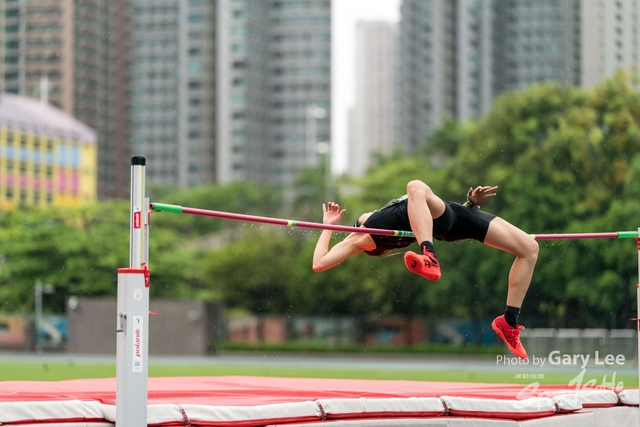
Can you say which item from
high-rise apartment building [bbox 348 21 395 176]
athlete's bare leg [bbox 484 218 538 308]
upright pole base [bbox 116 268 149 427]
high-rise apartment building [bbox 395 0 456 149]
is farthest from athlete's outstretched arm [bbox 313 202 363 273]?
high-rise apartment building [bbox 348 21 395 176]

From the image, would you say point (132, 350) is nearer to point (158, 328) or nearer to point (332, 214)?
point (332, 214)

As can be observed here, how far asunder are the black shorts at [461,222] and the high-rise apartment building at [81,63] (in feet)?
185

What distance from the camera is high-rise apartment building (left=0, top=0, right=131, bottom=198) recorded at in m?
60.3

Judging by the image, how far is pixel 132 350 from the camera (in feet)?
13.8

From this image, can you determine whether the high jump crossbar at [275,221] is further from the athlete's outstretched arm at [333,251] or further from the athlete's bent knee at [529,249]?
the athlete's outstretched arm at [333,251]

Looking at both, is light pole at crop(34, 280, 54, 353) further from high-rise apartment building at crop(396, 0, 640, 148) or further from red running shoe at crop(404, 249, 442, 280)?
red running shoe at crop(404, 249, 442, 280)

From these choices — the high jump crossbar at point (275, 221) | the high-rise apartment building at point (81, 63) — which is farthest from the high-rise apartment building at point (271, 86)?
the high jump crossbar at point (275, 221)

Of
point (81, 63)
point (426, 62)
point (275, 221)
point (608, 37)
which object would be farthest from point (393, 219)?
point (426, 62)

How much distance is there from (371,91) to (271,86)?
30447 millimetres

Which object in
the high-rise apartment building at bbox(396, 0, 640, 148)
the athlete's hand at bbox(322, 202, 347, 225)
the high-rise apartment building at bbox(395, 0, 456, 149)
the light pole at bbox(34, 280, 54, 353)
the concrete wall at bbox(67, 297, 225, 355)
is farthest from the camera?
the high-rise apartment building at bbox(395, 0, 456, 149)

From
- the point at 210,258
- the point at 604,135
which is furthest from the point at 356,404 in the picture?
the point at 210,258

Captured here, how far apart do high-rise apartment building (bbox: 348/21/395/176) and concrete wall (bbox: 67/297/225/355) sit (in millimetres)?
71745

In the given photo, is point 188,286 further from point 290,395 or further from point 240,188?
point 290,395

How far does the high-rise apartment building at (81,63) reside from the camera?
60.3m
